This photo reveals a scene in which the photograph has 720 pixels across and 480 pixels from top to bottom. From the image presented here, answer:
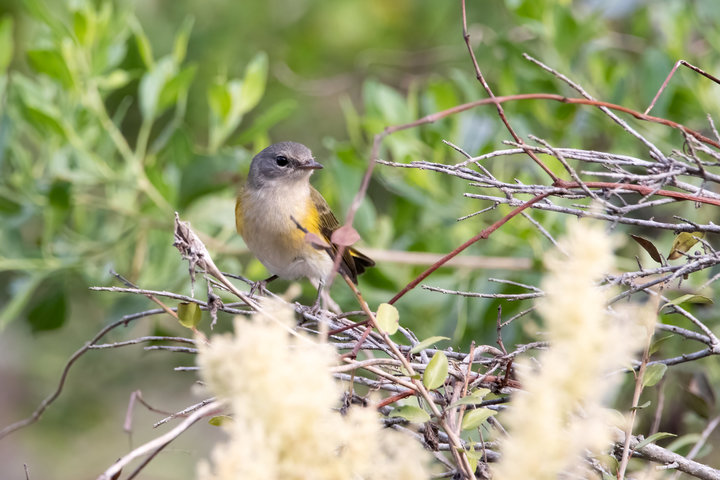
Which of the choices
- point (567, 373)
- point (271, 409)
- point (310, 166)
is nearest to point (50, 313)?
point (310, 166)

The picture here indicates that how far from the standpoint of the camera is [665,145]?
3393mm

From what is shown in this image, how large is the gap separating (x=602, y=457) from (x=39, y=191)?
9.68ft

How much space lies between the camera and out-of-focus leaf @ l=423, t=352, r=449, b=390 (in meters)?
1.35

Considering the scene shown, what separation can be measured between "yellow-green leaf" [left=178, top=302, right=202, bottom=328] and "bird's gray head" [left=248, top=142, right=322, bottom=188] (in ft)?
7.60

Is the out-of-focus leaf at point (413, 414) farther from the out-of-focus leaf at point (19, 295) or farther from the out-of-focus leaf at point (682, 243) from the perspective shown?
the out-of-focus leaf at point (19, 295)

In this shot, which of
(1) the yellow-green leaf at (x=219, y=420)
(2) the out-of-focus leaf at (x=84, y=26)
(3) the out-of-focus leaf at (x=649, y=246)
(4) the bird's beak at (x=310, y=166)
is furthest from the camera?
(4) the bird's beak at (x=310, y=166)

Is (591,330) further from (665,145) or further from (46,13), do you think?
(46,13)

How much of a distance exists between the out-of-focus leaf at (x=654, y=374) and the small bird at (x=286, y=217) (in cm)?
194

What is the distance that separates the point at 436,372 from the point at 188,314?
506 millimetres

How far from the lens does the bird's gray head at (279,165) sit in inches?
153

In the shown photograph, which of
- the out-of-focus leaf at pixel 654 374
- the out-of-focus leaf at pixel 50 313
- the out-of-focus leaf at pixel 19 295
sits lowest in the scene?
the out-of-focus leaf at pixel 50 313

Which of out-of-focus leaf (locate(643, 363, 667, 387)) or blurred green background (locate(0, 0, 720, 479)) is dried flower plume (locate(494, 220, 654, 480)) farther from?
blurred green background (locate(0, 0, 720, 479))

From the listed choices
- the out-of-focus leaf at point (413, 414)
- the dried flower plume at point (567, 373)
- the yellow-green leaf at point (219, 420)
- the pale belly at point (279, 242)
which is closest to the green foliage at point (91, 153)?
the pale belly at point (279, 242)

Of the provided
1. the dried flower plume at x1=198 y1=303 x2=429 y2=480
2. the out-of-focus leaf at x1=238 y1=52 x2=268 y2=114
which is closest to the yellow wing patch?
the out-of-focus leaf at x1=238 y1=52 x2=268 y2=114
